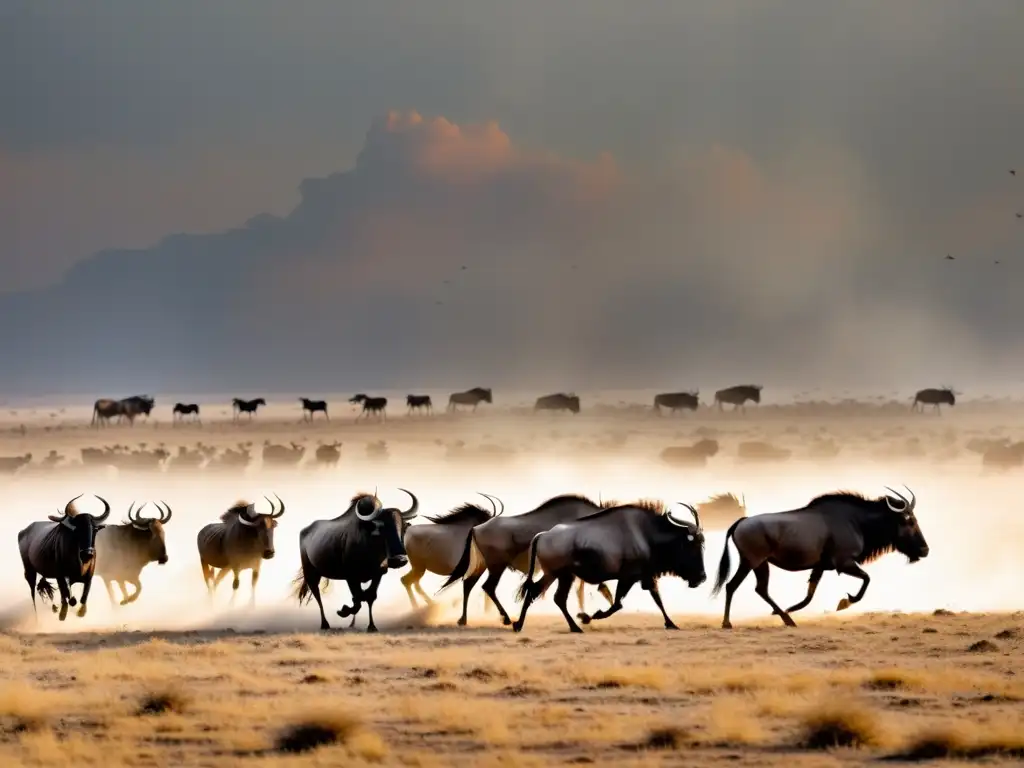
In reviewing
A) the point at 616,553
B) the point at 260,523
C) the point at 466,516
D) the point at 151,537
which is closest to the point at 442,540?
the point at 466,516

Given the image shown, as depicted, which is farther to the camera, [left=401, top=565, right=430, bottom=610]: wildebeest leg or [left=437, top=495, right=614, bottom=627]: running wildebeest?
[left=401, top=565, right=430, bottom=610]: wildebeest leg

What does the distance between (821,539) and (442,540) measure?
4.92 m

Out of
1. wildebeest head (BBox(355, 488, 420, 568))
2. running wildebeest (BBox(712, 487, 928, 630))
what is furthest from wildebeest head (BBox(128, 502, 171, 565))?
running wildebeest (BBox(712, 487, 928, 630))

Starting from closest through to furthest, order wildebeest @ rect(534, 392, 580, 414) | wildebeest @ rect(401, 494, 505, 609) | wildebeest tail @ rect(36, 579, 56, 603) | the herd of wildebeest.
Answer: the herd of wildebeest
wildebeest @ rect(401, 494, 505, 609)
wildebeest tail @ rect(36, 579, 56, 603)
wildebeest @ rect(534, 392, 580, 414)

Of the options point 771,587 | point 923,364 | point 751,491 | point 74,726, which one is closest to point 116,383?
point 923,364

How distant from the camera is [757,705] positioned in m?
15.2

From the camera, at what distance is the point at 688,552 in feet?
70.6

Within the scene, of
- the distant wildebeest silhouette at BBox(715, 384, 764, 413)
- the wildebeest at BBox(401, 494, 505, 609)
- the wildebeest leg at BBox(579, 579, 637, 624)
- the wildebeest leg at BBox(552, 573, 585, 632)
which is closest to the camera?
the wildebeest leg at BBox(579, 579, 637, 624)

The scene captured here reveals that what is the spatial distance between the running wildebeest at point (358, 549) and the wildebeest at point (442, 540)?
102cm

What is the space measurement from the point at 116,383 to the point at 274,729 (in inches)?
5860

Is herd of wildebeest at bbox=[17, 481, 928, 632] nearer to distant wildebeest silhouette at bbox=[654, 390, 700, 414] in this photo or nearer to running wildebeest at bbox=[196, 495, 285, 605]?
running wildebeest at bbox=[196, 495, 285, 605]

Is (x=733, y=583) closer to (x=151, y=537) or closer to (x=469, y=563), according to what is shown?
(x=469, y=563)

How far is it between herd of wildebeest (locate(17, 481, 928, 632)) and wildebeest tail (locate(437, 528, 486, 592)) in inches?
0.7

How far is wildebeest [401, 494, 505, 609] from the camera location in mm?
23219
